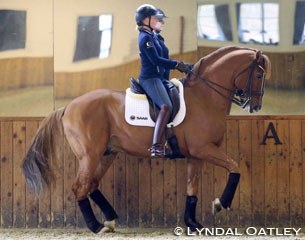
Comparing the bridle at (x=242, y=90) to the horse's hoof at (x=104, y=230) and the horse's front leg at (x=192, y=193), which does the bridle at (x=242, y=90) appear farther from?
the horse's hoof at (x=104, y=230)

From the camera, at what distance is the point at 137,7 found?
7.06 meters

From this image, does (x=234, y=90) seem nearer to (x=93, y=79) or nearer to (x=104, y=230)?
(x=93, y=79)

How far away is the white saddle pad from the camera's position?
21.1 feet

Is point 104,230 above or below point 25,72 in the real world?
below

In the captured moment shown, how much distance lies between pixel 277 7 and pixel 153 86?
1.60m

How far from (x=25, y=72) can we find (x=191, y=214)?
2144mm

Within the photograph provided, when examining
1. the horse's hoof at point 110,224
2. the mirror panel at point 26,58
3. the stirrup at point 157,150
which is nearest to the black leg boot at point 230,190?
the stirrup at point 157,150

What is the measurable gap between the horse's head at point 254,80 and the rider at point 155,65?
52 cm

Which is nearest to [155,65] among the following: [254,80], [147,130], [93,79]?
[147,130]

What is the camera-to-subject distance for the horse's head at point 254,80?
636cm

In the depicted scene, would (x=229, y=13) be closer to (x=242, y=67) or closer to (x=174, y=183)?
(x=242, y=67)

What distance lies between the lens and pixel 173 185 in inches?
280

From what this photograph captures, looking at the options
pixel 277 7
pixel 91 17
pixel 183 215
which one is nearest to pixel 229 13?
pixel 277 7

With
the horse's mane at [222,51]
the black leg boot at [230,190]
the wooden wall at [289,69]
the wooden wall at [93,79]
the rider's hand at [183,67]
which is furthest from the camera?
the wooden wall at [93,79]
